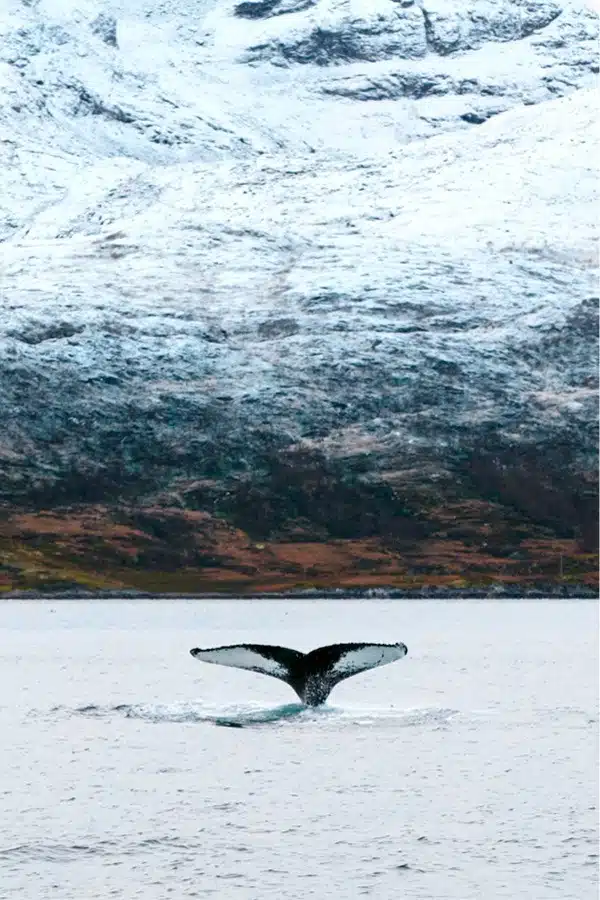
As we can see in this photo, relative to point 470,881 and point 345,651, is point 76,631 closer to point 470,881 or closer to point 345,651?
point 345,651

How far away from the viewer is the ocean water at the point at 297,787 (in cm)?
3781

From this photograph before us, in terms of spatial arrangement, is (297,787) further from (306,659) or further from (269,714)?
(269,714)

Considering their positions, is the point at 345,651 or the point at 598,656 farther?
the point at 598,656

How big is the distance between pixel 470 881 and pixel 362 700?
39.7m

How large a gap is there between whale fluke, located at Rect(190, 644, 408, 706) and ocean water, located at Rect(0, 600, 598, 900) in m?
2.34

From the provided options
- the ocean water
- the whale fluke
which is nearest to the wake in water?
the ocean water

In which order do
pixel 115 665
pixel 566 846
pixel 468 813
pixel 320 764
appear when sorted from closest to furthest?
pixel 566 846 < pixel 468 813 < pixel 320 764 < pixel 115 665

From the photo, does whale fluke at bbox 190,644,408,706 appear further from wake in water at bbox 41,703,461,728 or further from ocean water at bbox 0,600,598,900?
wake in water at bbox 41,703,461,728

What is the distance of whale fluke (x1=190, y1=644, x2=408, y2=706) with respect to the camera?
55.2 metres

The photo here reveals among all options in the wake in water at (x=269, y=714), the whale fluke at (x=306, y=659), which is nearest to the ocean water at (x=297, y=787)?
the wake in water at (x=269, y=714)

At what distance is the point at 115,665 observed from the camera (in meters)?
106

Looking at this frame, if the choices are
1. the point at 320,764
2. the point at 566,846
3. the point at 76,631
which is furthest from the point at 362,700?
the point at 76,631

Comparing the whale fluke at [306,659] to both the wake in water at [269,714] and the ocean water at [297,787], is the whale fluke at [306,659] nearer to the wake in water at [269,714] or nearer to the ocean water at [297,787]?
the ocean water at [297,787]

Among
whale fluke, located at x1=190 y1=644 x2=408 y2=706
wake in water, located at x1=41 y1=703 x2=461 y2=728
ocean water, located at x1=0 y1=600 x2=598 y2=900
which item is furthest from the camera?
wake in water, located at x1=41 y1=703 x2=461 y2=728
